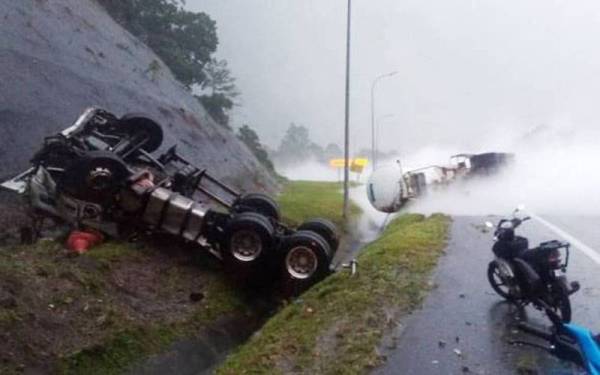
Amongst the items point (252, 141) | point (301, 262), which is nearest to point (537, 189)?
point (301, 262)

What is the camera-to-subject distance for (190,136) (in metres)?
30.4

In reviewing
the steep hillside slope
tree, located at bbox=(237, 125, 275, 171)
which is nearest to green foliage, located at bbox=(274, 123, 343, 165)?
tree, located at bbox=(237, 125, 275, 171)

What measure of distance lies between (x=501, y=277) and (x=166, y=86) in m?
29.7

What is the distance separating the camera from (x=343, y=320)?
913 cm

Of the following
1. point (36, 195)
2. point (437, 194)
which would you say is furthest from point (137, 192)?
point (437, 194)

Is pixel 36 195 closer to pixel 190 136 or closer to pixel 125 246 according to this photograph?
pixel 125 246

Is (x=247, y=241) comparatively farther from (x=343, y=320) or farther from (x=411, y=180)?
(x=411, y=180)

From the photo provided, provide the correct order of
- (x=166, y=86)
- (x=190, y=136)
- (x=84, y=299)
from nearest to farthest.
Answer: (x=84, y=299), (x=190, y=136), (x=166, y=86)

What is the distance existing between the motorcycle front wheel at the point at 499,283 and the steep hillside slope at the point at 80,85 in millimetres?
12394

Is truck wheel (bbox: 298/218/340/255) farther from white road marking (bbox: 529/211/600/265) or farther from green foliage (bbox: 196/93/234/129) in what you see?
green foliage (bbox: 196/93/234/129)

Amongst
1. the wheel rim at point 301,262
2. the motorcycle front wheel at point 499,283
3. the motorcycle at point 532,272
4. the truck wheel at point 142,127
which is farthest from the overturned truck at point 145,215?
the motorcycle at point 532,272

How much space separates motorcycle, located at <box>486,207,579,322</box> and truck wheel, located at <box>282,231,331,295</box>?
14.0 ft

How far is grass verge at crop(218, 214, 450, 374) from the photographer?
775 centimetres

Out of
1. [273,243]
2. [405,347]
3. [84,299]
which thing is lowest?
[84,299]
